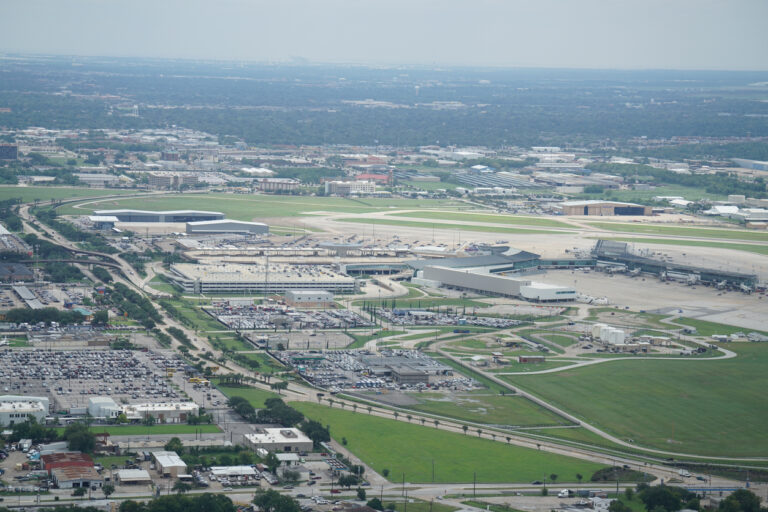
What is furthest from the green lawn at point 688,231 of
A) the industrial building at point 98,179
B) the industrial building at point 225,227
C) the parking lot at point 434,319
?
the industrial building at point 98,179

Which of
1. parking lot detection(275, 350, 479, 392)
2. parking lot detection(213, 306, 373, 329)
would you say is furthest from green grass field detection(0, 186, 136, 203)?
parking lot detection(275, 350, 479, 392)

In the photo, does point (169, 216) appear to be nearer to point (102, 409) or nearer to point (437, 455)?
point (102, 409)

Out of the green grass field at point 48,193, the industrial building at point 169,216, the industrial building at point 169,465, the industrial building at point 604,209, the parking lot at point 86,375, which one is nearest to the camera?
the industrial building at point 169,465

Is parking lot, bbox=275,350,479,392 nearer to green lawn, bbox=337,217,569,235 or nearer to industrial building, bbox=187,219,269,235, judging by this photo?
industrial building, bbox=187,219,269,235

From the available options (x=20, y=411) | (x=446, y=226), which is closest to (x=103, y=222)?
(x=446, y=226)

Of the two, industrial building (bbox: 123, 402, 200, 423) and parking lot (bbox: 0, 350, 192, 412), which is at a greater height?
industrial building (bbox: 123, 402, 200, 423)

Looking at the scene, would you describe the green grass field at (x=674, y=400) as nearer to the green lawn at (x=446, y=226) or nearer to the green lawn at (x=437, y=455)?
the green lawn at (x=437, y=455)
